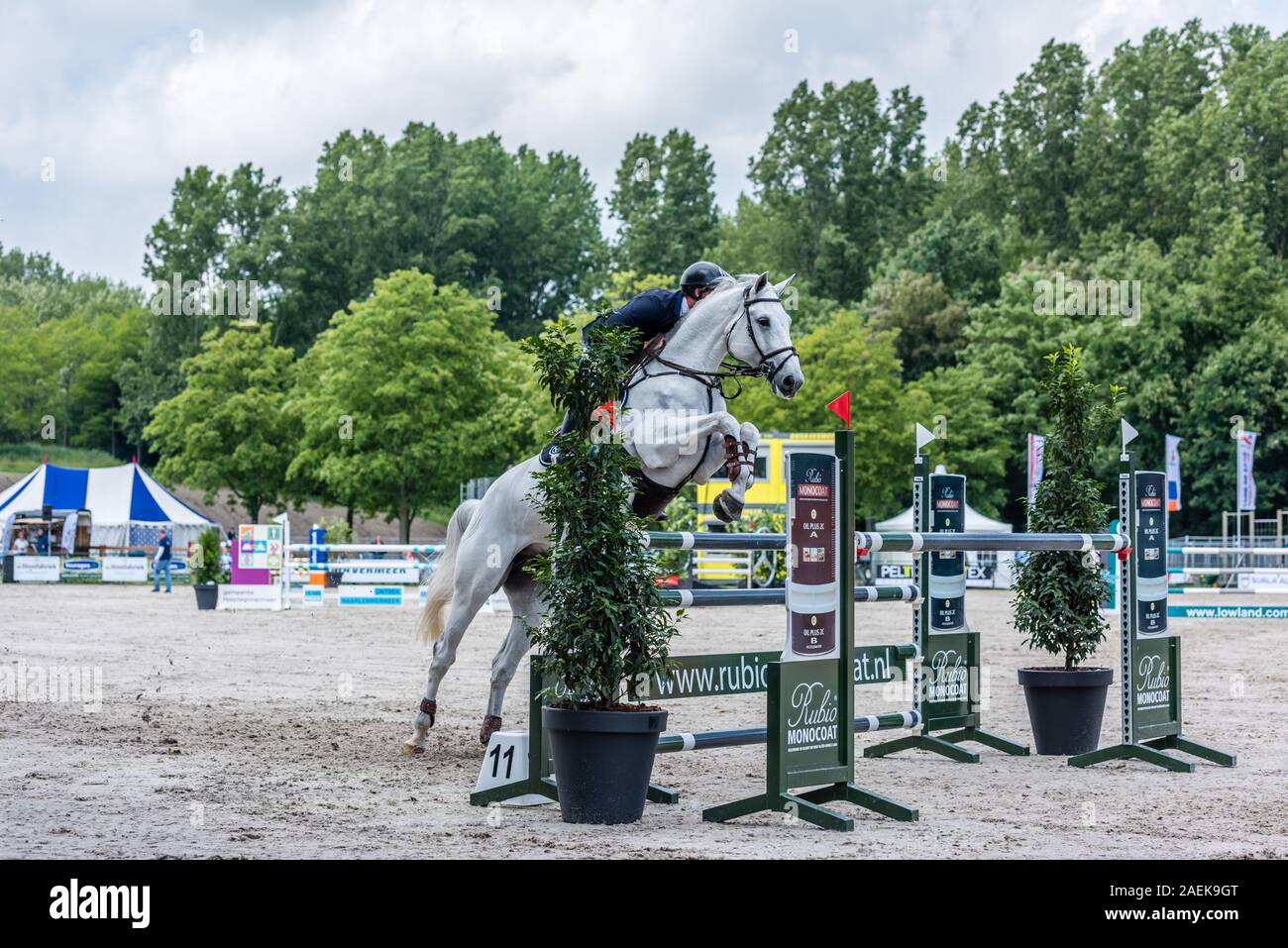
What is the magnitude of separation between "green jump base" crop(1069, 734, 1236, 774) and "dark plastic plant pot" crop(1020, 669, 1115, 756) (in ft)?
0.94

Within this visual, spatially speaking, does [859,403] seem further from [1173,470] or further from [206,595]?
[206,595]

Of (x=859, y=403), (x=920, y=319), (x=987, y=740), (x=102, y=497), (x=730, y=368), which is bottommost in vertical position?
(x=987, y=740)

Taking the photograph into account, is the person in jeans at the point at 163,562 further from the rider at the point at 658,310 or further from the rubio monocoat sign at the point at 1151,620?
the rubio monocoat sign at the point at 1151,620

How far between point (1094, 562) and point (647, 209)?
60.0m

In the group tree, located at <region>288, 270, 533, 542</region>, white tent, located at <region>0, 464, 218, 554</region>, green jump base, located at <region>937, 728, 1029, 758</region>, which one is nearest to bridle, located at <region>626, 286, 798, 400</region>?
green jump base, located at <region>937, 728, 1029, 758</region>

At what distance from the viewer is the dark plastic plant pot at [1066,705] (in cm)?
962

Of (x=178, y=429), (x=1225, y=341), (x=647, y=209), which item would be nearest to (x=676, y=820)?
(x=1225, y=341)

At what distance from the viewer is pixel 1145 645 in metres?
9.41

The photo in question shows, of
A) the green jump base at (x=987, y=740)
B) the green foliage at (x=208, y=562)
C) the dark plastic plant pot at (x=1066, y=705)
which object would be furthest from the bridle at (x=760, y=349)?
the green foliage at (x=208, y=562)

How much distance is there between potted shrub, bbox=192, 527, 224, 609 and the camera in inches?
1041

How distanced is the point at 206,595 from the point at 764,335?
→ 67.2 feet

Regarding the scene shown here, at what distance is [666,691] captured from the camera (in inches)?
287

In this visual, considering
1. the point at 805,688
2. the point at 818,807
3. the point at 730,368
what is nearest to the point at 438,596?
the point at 730,368
